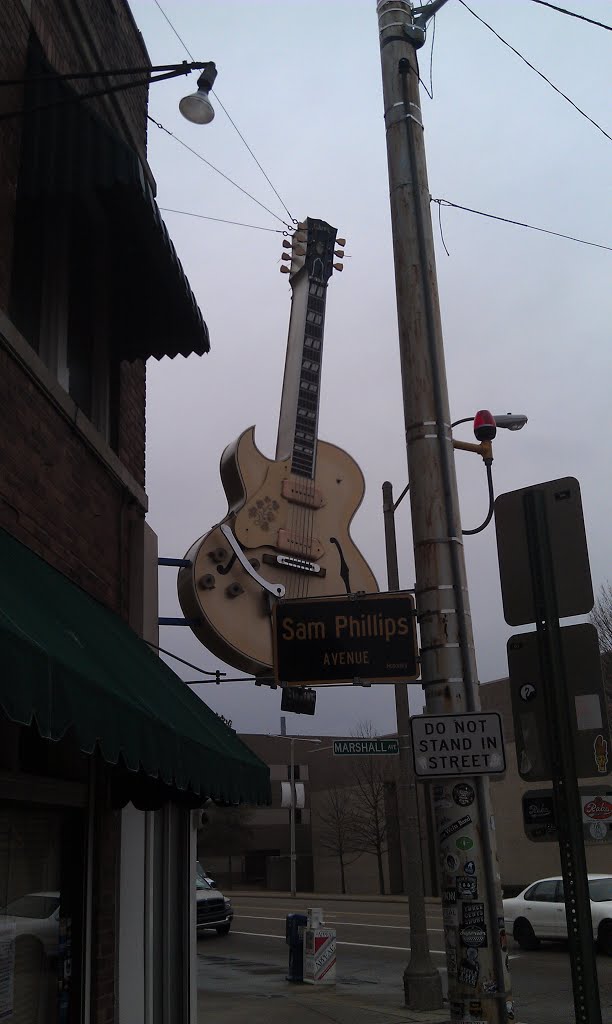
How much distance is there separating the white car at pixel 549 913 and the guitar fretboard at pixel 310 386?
32.7 ft

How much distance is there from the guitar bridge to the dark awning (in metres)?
3.01

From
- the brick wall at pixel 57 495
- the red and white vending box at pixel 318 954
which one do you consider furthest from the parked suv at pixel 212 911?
the brick wall at pixel 57 495

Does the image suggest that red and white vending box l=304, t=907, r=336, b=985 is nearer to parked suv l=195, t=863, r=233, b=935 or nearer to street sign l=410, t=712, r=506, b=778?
parked suv l=195, t=863, r=233, b=935

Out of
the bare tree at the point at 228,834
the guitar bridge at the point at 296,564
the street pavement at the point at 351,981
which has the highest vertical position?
the guitar bridge at the point at 296,564

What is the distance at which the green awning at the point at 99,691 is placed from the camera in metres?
3.65

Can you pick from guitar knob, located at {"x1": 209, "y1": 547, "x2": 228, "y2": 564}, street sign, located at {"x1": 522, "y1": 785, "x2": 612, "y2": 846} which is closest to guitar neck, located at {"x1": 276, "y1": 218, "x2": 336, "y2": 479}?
guitar knob, located at {"x1": 209, "y1": 547, "x2": 228, "y2": 564}

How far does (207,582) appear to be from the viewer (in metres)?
9.84

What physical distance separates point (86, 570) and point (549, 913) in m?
14.7

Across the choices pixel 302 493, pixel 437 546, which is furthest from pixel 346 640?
pixel 302 493

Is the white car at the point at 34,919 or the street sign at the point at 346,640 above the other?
the street sign at the point at 346,640

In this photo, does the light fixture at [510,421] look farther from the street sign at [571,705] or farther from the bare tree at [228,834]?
the bare tree at [228,834]

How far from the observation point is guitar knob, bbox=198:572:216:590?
979 centimetres

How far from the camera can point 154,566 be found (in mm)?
8094

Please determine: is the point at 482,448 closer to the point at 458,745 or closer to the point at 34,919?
the point at 458,745
